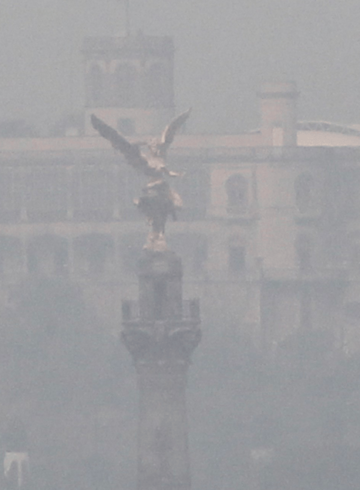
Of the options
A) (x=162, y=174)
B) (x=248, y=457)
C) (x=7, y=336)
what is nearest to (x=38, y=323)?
(x=7, y=336)

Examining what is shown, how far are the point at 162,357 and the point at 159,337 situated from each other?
55cm

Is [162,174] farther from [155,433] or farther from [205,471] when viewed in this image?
[205,471]

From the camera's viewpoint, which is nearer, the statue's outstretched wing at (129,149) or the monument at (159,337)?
the monument at (159,337)

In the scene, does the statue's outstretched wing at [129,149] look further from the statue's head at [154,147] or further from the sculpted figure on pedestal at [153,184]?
the statue's head at [154,147]

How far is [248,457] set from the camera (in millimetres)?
145750

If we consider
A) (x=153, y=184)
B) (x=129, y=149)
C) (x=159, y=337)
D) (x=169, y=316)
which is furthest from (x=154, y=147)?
(x=159, y=337)

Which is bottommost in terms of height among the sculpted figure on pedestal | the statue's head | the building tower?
the building tower

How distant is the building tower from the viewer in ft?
268

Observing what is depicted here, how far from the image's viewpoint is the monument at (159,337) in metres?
81.8

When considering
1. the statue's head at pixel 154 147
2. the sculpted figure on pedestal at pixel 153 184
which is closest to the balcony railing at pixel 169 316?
the sculpted figure on pedestal at pixel 153 184

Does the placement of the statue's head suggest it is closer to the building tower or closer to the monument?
the monument

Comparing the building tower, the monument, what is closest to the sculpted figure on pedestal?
the monument

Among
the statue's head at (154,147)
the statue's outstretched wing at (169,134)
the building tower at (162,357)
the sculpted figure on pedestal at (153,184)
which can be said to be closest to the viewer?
the building tower at (162,357)

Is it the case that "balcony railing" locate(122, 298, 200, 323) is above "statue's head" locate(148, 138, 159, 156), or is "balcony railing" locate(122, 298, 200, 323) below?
below
